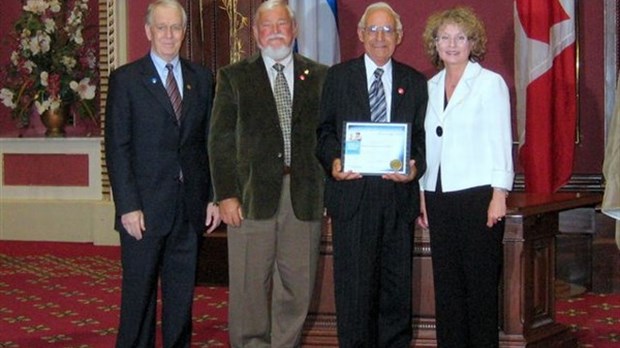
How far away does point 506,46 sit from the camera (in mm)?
7801

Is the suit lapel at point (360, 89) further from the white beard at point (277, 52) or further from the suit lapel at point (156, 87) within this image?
the suit lapel at point (156, 87)

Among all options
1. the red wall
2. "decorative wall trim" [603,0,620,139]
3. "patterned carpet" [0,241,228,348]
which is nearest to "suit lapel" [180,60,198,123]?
"patterned carpet" [0,241,228,348]

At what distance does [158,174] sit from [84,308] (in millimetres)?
2536

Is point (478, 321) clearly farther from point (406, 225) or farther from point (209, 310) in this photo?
point (209, 310)

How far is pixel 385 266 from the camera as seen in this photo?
14.7 ft

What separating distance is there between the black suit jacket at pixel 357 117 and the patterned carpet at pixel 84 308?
60.3 inches

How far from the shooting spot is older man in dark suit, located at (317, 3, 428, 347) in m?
4.40

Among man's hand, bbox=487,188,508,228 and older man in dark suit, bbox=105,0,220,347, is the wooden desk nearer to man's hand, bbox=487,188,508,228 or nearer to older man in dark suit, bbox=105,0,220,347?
man's hand, bbox=487,188,508,228

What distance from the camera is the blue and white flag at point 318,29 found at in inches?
297

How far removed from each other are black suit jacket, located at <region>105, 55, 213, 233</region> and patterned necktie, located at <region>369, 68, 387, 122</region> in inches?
29.0

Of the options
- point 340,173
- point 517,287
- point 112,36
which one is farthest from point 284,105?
point 112,36

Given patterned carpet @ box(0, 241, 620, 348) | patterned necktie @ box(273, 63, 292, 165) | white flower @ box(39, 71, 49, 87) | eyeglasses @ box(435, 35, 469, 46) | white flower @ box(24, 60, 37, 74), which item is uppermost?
white flower @ box(24, 60, 37, 74)

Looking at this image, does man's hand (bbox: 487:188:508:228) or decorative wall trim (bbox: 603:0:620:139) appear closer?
man's hand (bbox: 487:188:508:228)

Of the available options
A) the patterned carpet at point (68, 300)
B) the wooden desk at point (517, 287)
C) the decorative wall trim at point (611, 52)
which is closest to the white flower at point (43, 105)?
the patterned carpet at point (68, 300)
